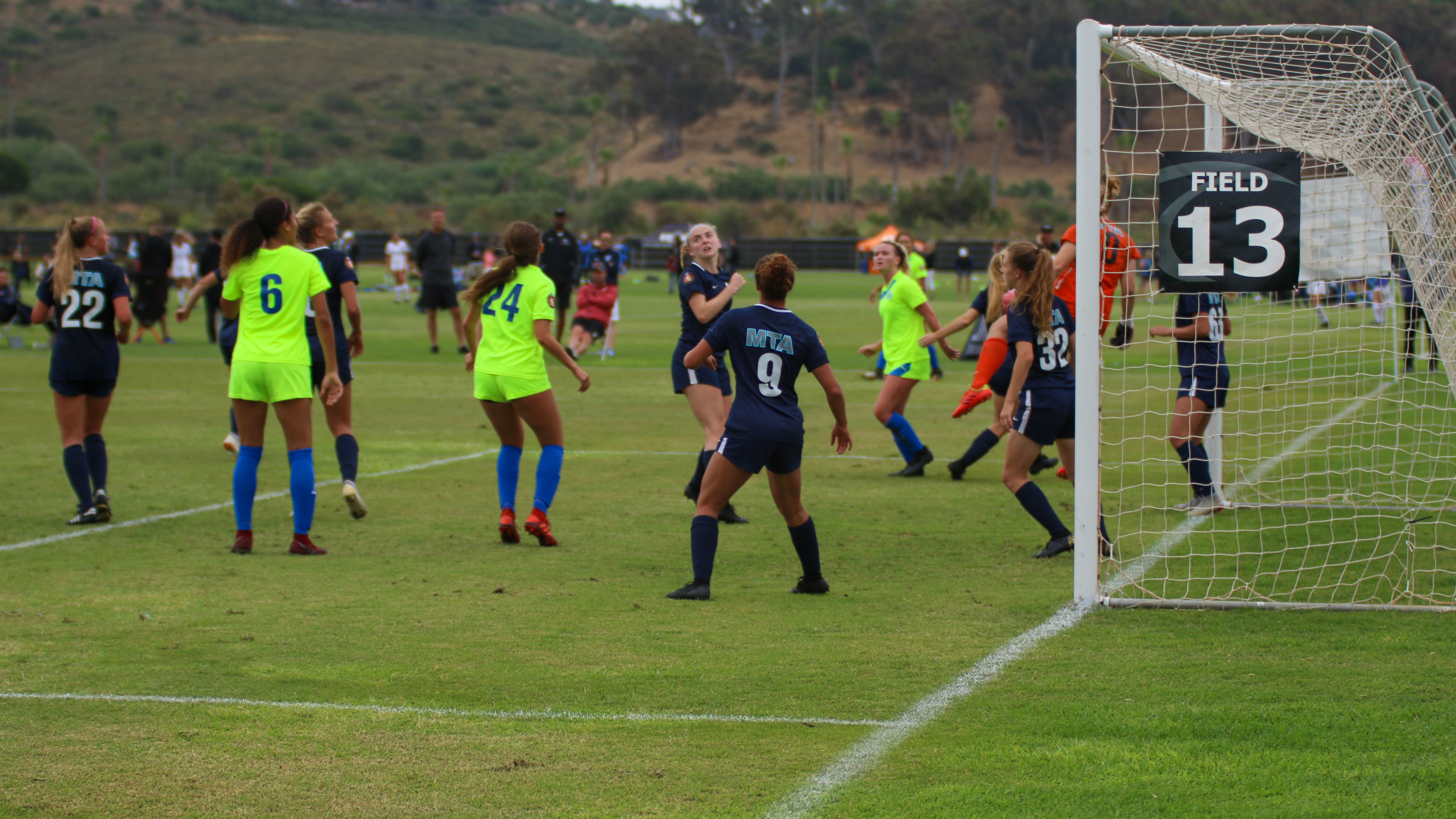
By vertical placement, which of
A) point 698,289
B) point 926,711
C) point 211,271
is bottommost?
point 926,711

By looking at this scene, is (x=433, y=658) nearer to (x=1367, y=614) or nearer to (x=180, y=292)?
(x=1367, y=614)

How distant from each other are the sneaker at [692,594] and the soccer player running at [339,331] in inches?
114

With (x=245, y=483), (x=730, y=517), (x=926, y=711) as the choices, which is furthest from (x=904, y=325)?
(x=926, y=711)

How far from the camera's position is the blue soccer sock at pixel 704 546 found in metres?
6.58

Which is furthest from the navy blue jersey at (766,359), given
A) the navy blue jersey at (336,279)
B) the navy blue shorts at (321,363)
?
the navy blue shorts at (321,363)

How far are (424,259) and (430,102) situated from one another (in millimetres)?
114719

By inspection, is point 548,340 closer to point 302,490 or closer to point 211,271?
point 302,490

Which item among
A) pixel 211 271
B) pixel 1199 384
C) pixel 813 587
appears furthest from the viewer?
pixel 211 271

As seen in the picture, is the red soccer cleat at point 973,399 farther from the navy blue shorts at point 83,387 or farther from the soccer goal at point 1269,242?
the navy blue shorts at point 83,387

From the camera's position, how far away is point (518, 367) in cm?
789

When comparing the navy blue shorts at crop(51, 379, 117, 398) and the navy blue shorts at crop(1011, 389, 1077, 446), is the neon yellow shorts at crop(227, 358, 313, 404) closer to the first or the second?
the navy blue shorts at crop(51, 379, 117, 398)

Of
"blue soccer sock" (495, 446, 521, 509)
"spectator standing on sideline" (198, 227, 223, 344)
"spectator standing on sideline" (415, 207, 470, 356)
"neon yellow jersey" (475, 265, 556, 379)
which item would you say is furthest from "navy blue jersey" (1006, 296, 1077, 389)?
"spectator standing on sideline" (198, 227, 223, 344)

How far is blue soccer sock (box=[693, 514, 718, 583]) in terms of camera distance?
6578 millimetres

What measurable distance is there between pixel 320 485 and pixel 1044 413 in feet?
18.4
